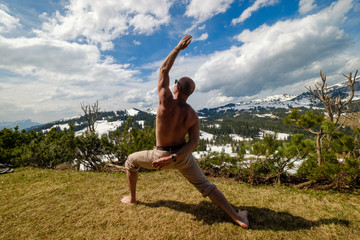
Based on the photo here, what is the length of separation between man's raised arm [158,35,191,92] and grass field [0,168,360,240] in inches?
91.5

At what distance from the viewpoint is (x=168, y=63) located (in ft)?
7.73

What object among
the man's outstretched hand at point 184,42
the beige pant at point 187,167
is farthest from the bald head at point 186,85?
the beige pant at point 187,167

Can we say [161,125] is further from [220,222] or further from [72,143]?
[72,143]

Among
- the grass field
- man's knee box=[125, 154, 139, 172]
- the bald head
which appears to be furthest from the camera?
man's knee box=[125, 154, 139, 172]

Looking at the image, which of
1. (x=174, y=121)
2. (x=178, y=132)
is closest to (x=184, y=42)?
(x=174, y=121)

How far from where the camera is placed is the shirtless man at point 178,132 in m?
2.42

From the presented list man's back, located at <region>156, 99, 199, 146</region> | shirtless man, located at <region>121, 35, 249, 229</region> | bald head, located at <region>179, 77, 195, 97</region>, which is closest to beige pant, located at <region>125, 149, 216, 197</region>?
Result: shirtless man, located at <region>121, 35, 249, 229</region>

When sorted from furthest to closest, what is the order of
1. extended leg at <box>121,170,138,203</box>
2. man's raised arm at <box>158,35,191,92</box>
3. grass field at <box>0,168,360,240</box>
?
extended leg at <box>121,170,138,203</box> → grass field at <box>0,168,360,240</box> → man's raised arm at <box>158,35,191,92</box>

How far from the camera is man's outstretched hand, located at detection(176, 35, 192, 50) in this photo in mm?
2434

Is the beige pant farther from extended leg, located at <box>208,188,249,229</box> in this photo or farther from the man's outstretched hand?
the man's outstretched hand

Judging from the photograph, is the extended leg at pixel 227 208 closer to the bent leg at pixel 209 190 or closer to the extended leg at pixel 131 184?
the bent leg at pixel 209 190

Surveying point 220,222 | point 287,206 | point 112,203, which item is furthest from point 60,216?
point 287,206

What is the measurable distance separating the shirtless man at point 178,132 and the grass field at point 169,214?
51cm

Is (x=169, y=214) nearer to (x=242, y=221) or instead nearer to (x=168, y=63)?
(x=242, y=221)
